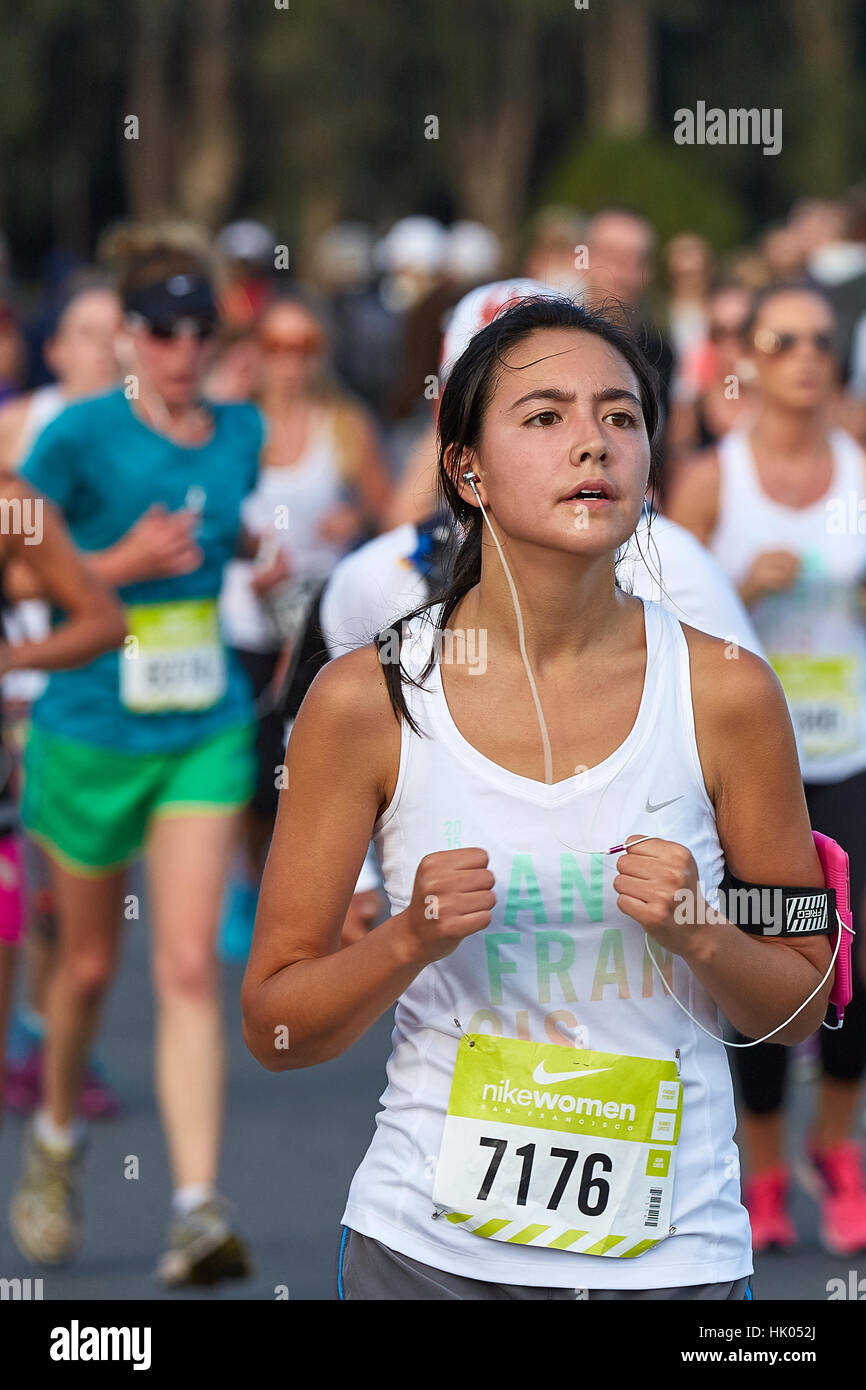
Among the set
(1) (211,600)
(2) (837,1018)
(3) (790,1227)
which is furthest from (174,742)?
(2) (837,1018)

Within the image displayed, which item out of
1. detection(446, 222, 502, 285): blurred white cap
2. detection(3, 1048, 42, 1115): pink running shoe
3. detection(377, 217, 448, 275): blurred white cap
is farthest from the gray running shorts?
detection(446, 222, 502, 285): blurred white cap

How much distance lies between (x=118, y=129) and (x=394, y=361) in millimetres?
33953

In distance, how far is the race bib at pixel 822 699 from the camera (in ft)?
17.3

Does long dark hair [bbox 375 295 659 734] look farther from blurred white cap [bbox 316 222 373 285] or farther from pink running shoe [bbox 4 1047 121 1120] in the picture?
blurred white cap [bbox 316 222 373 285]

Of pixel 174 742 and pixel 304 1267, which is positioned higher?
pixel 174 742

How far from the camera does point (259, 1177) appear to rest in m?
5.78

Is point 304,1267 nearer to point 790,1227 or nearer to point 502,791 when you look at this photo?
point 790,1227

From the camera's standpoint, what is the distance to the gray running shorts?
262 cm

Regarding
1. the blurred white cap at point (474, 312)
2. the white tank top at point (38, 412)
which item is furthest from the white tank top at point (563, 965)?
the white tank top at point (38, 412)

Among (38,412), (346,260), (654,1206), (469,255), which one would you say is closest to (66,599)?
(654,1206)

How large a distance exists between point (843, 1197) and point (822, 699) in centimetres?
110

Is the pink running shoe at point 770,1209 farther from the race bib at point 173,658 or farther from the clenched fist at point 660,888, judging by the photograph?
the clenched fist at point 660,888

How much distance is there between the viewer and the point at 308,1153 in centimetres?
598
